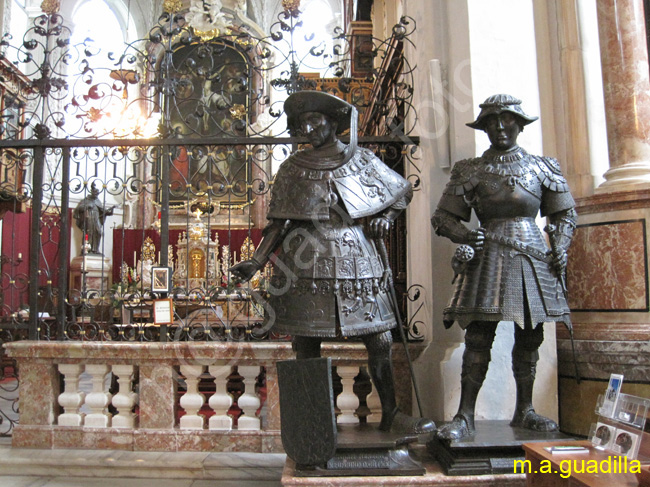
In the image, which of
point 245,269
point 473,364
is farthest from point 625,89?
point 245,269

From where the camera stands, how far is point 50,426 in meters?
4.03

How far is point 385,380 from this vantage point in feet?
10.0

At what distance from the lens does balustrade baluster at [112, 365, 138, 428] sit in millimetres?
4039

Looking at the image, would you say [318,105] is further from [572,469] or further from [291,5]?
[572,469]

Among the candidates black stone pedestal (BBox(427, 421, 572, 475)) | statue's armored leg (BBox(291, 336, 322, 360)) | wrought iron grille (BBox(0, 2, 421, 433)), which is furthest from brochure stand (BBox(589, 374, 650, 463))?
wrought iron grille (BBox(0, 2, 421, 433))

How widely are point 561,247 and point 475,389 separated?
2.85 ft

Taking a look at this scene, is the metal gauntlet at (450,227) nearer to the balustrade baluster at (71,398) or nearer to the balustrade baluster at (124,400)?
the balustrade baluster at (124,400)

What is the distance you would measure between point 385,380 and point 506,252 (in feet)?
3.05

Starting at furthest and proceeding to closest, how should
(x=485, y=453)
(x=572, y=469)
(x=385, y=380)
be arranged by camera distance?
(x=385, y=380), (x=485, y=453), (x=572, y=469)

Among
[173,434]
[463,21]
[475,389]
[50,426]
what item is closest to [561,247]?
[475,389]

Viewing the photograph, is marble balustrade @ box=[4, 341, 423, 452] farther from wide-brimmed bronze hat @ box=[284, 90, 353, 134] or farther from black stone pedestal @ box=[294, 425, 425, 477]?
wide-brimmed bronze hat @ box=[284, 90, 353, 134]

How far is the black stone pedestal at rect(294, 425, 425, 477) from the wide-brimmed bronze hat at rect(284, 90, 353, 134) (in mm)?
1684

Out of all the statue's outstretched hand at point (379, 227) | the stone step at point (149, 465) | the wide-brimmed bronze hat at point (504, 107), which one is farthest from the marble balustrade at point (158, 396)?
the wide-brimmed bronze hat at point (504, 107)

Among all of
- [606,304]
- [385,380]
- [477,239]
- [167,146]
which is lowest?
[385,380]
